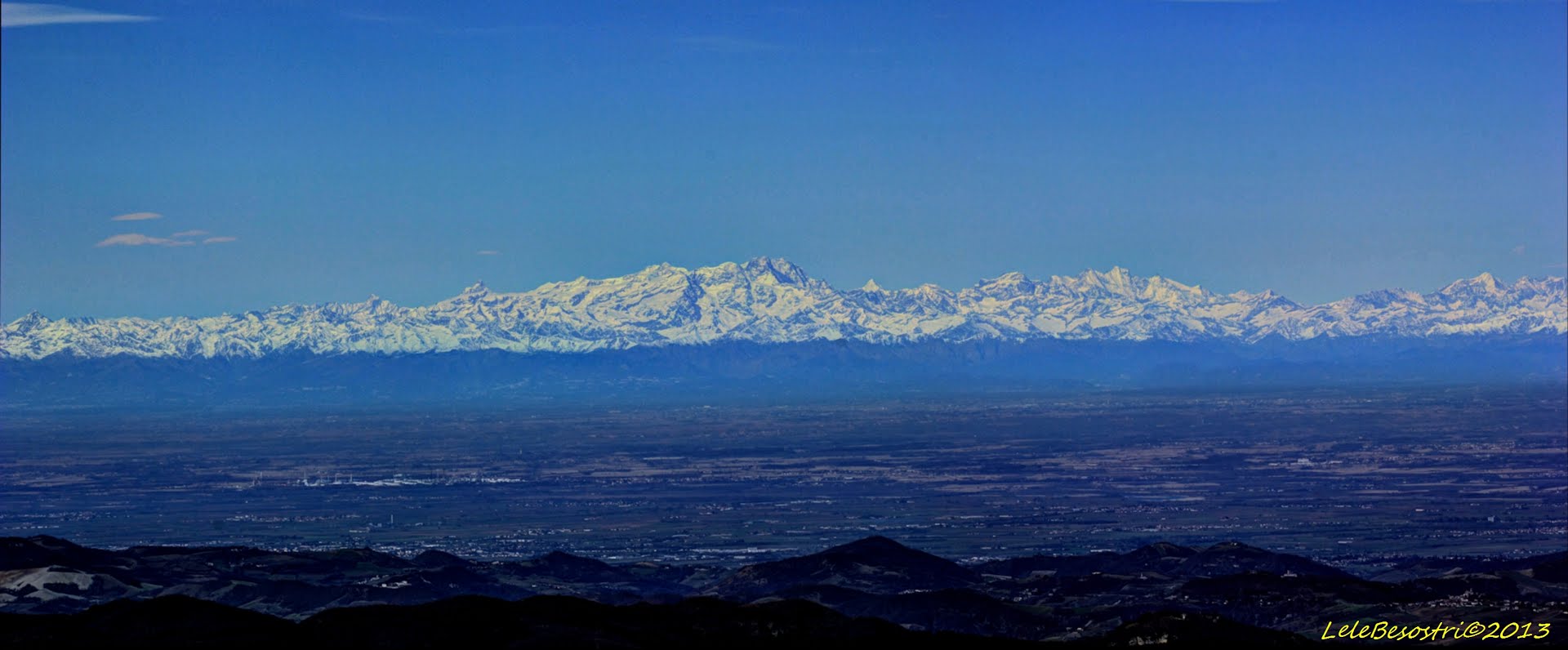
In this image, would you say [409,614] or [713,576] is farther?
[713,576]

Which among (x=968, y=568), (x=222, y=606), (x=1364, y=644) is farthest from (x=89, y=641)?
(x=968, y=568)

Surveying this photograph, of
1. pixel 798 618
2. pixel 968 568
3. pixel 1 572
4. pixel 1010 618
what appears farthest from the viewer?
pixel 968 568

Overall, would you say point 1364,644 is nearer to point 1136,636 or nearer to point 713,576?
point 1136,636

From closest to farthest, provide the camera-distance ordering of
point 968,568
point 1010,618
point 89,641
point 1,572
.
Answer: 1. point 89,641
2. point 1010,618
3. point 1,572
4. point 968,568

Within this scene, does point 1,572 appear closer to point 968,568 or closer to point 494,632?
point 494,632

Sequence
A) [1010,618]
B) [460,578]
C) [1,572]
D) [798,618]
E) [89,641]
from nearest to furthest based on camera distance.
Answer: [89,641] < [798,618] < [1010,618] < [1,572] < [460,578]

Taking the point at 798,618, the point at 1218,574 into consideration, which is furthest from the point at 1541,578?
the point at 798,618
